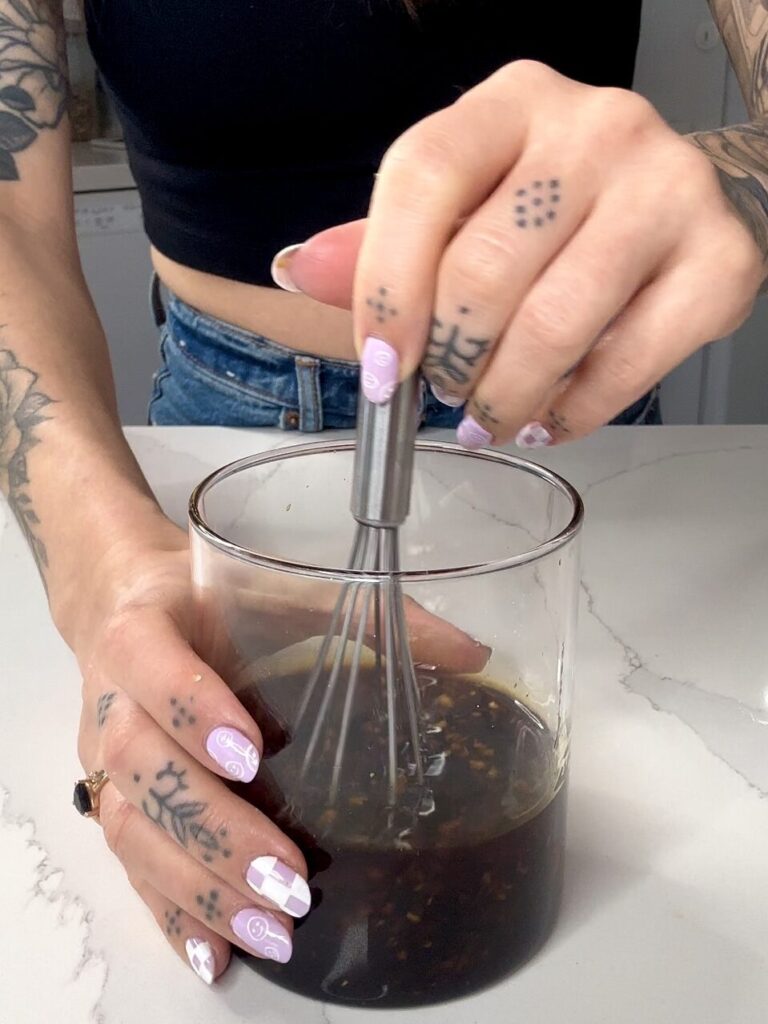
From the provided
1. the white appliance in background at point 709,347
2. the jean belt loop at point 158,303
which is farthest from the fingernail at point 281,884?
the white appliance in background at point 709,347

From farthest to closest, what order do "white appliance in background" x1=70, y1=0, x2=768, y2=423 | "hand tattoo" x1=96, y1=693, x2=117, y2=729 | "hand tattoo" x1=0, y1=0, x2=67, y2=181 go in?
"white appliance in background" x1=70, y1=0, x2=768, y2=423
"hand tattoo" x1=0, y1=0, x2=67, y2=181
"hand tattoo" x1=96, y1=693, x2=117, y2=729

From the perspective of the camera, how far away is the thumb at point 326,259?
0.29 meters

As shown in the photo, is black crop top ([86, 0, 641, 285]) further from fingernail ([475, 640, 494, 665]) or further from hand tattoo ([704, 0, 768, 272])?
fingernail ([475, 640, 494, 665])

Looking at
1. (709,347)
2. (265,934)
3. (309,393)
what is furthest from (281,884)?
(709,347)

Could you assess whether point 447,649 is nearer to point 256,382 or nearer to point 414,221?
point 414,221

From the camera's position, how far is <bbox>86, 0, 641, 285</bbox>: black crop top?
716 mm

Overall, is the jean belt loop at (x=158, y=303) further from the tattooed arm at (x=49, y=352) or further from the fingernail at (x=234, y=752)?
the fingernail at (x=234, y=752)

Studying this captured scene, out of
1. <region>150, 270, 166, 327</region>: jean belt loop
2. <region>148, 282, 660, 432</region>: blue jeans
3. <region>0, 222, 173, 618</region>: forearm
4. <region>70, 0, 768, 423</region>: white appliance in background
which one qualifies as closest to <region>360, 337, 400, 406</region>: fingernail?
<region>0, 222, 173, 618</region>: forearm

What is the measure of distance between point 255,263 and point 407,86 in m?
0.17

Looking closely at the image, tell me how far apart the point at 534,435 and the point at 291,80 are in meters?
0.48

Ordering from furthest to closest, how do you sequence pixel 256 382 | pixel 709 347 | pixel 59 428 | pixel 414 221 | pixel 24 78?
1. pixel 709 347
2. pixel 256 382
3. pixel 24 78
4. pixel 59 428
5. pixel 414 221

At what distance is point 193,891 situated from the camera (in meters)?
0.34

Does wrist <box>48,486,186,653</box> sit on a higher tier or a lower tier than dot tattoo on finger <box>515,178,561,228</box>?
lower

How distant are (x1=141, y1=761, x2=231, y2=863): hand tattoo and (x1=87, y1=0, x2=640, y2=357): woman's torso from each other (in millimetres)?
497
